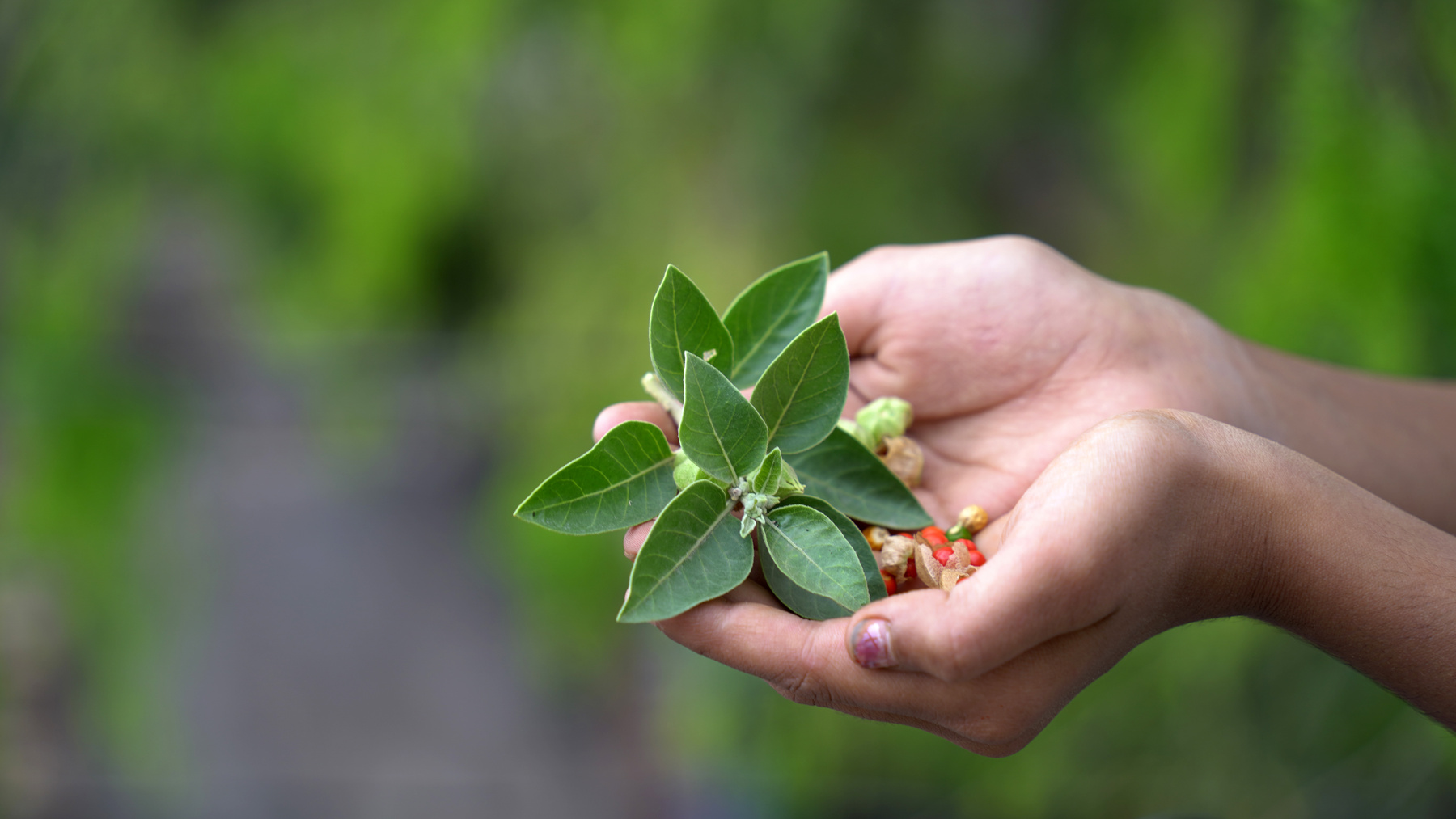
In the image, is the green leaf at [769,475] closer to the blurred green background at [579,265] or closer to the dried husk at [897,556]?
the dried husk at [897,556]

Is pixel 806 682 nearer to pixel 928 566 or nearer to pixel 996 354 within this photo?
pixel 928 566

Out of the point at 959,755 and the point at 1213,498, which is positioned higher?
the point at 1213,498

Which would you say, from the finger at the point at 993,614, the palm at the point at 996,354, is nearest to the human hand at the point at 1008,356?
the palm at the point at 996,354

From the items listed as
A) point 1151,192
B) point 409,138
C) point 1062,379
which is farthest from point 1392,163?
point 409,138

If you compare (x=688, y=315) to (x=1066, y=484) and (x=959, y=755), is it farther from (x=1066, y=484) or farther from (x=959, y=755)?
(x=959, y=755)

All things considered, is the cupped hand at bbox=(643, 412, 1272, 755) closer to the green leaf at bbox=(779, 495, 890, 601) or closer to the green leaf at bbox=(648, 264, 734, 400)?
the green leaf at bbox=(779, 495, 890, 601)

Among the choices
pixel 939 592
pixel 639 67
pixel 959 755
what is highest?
pixel 639 67

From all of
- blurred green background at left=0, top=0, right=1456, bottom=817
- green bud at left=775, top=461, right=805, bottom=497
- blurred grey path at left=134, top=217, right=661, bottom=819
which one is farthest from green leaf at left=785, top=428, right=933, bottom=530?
blurred grey path at left=134, top=217, right=661, bottom=819
